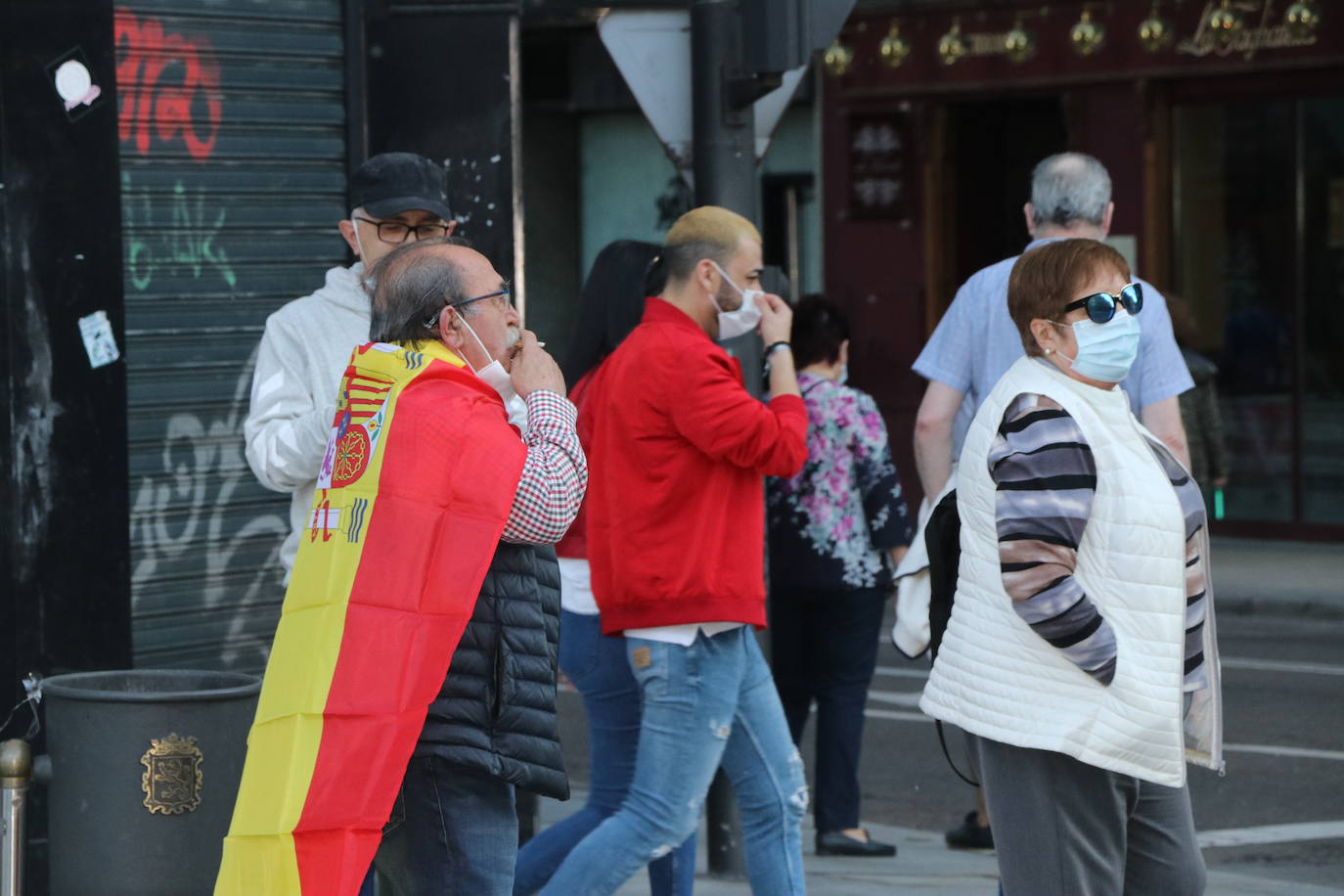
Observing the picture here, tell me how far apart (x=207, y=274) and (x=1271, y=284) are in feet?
36.3

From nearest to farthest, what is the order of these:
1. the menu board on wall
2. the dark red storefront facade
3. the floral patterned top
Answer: the floral patterned top, the dark red storefront facade, the menu board on wall

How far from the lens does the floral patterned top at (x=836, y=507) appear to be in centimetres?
646

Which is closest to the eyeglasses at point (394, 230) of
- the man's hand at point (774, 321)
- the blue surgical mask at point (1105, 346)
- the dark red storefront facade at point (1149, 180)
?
the man's hand at point (774, 321)

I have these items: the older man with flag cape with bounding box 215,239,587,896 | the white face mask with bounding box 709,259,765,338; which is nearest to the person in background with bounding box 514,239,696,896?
the white face mask with bounding box 709,259,765,338

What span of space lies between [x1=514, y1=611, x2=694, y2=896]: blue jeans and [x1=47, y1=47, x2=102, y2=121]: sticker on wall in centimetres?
182

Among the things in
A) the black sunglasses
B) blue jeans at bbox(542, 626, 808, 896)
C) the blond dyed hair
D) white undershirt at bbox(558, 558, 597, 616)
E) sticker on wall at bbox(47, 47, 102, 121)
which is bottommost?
blue jeans at bbox(542, 626, 808, 896)

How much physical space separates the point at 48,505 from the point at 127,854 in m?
1.57

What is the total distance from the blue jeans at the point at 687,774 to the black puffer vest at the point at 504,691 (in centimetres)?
Answer: 108

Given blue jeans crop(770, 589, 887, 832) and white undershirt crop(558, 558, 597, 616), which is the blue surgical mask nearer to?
white undershirt crop(558, 558, 597, 616)

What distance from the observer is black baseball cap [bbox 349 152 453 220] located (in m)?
4.66

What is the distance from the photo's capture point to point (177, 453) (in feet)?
18.5

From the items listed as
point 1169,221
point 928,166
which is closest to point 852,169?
point 928,166

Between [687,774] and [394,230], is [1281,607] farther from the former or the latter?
[394,230]

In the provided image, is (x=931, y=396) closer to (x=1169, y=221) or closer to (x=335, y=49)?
(x=335, y=49)
